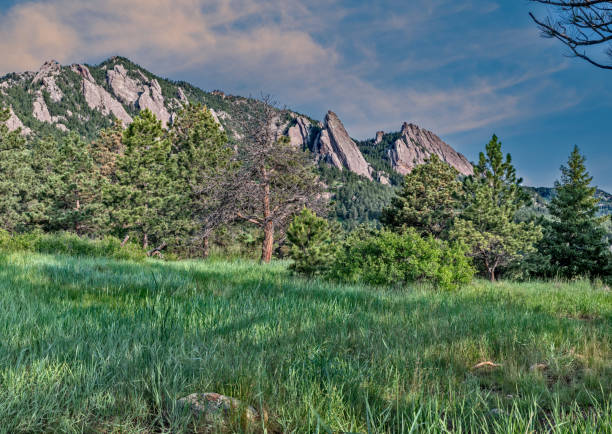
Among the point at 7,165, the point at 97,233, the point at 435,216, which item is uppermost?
the point at 7,165

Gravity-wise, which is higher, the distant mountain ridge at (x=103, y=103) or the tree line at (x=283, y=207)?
the distant mountain ridge at (x=103, y=103)

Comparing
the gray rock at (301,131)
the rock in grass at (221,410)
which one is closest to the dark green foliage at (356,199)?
the gray rock at (301,131)

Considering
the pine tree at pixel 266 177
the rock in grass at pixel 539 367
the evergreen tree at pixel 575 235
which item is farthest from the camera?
the evergreen tree at pixel 575 235

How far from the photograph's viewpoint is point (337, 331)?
3.22 metres

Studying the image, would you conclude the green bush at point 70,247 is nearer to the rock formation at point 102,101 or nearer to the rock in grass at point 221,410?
the rock in grass at point 221,410

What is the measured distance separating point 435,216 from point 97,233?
2975cm

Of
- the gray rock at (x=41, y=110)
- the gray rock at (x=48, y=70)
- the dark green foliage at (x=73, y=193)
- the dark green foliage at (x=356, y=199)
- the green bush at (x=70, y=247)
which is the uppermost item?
the gray rock at (x=48, y=70)

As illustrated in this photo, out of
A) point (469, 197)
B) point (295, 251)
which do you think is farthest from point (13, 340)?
point (469, 197)

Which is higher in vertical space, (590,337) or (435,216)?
(435,216)

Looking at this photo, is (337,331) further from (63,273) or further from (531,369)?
(63,273)

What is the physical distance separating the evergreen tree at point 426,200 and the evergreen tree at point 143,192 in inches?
758

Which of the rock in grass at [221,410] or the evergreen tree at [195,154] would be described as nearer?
the rock in grass at [221,410]

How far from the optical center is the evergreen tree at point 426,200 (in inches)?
1117

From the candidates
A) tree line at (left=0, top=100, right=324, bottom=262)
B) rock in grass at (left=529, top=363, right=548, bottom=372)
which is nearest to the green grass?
rock in grass at (left=529, top=363, right=548, bottom=372)
